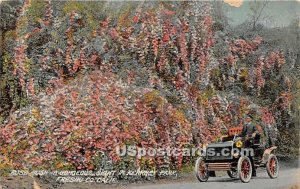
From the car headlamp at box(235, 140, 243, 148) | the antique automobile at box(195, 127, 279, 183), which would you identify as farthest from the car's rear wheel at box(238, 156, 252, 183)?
the car headlamp at box(235, 140, 243, 148)

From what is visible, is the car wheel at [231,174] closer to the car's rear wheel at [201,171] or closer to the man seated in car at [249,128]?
the car's rear wheel at [201,171]

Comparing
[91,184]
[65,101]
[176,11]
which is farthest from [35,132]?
[176,11]

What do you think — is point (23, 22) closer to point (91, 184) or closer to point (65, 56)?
point (65, 56)

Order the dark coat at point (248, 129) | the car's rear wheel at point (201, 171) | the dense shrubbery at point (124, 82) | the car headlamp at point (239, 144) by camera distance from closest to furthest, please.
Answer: the dense shrubbery at point (124, 82)
the car's rear wheel at point (201, 171)
the car headlamp at point (239, 144)
the dark coat at point (248, 129)

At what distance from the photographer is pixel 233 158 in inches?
203

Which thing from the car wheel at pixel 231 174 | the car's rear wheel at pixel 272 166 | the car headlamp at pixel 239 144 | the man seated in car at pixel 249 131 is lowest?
the car wheel at pixel 231 174

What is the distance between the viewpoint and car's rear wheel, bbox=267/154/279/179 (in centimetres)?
533

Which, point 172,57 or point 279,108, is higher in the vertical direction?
point 172,57

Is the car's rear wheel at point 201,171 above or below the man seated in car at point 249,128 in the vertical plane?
below

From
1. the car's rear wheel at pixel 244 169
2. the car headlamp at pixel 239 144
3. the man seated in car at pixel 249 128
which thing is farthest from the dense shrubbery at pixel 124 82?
the car's rear wheel at pixel 244 169

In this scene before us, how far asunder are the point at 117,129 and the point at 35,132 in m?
0.79

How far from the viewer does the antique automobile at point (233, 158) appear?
512 cm

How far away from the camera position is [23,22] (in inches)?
197

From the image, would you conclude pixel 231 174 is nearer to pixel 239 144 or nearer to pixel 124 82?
pixel 239 144
